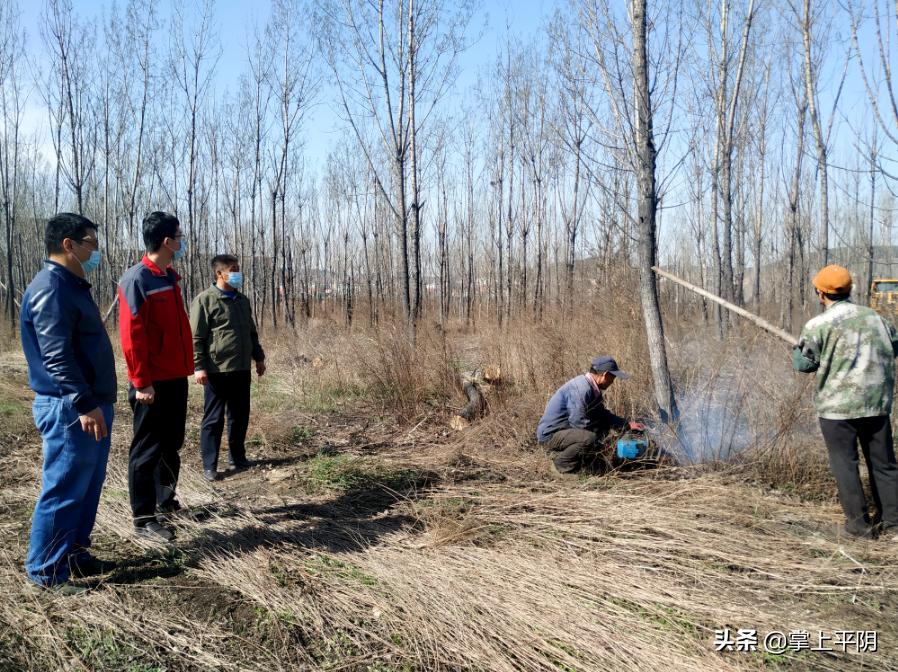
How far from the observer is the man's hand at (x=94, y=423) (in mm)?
2705

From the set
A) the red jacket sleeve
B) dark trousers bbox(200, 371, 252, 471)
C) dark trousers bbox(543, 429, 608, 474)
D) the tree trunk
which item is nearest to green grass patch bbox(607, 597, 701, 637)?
dark trousers bbox(543, 429, 608, 474)

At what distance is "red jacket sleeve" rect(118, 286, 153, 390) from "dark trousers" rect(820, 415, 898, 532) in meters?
4.05

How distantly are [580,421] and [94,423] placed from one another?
3.31 metres

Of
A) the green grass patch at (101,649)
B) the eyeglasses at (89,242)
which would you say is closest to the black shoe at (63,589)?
the green grass patch at (101,649)

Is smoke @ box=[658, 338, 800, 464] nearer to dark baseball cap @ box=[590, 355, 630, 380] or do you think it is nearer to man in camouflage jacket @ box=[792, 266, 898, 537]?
dark baseball cap @ box=[590, 355, 630, 380]

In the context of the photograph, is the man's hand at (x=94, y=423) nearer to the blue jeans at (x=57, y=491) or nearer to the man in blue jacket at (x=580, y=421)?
the blue jeans at (x=57, y=491)

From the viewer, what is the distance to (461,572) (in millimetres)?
2924

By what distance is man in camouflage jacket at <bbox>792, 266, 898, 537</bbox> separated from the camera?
10.8 feet

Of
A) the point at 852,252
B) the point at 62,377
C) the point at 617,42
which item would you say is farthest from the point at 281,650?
the point at 852,252

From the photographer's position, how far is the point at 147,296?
11.3 ft

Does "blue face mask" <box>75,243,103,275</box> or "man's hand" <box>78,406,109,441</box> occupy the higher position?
"blue face mask" <box>75,243,103,275</box>

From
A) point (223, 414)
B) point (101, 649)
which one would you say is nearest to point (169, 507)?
point (223, 414)

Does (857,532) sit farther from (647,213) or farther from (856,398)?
(647,213)

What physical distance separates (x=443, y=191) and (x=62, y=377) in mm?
19130
